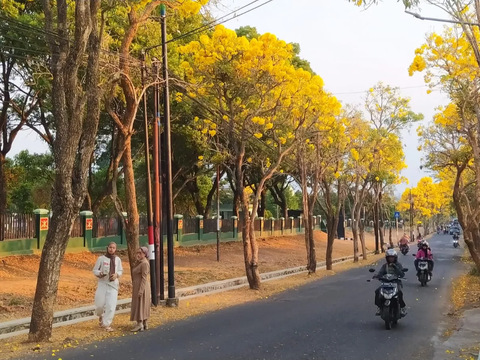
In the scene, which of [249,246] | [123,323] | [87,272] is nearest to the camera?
[123,323]

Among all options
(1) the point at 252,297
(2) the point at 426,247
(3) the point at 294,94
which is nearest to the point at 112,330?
(1) the point at 252,297

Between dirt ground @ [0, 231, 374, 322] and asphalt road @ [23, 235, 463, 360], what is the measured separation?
12.4 feet

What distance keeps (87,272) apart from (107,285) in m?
10.2

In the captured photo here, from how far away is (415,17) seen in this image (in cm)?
923

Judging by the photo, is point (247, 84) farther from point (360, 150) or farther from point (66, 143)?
point (360, 150)

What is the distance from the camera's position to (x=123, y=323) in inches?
442

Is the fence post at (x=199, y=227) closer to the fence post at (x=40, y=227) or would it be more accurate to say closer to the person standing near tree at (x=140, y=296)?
Result: the fence post at (x=40, y=227)

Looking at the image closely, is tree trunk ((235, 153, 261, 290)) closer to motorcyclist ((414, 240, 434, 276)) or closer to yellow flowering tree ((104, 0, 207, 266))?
yellow flowering tree ((104, 0, 207, 266))

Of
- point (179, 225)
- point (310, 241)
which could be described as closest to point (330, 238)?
point (310, 241)

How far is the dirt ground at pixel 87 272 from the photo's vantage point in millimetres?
13422

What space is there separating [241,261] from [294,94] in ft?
42.6

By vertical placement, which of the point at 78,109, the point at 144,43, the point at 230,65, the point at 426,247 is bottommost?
the point at 426,247

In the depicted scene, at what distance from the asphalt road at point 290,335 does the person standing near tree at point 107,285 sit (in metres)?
0.76

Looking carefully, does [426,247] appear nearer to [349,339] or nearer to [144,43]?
[349,339]
